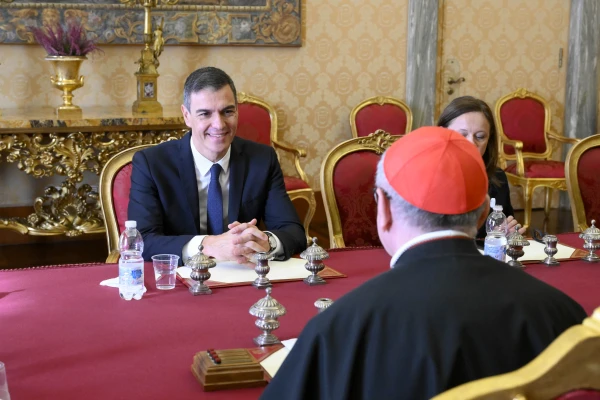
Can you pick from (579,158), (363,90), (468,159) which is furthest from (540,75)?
(468,159)

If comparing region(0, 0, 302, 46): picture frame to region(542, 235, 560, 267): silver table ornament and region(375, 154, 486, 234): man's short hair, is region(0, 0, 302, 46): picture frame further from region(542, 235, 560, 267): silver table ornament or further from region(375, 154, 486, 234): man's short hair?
region(375, 154, 486, 234): man's short hair

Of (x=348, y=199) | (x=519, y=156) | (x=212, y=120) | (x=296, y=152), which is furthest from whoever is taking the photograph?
(x=519, y=156)

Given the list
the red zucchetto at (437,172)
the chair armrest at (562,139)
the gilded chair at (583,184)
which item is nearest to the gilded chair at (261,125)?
the chair armrest at (562,139)

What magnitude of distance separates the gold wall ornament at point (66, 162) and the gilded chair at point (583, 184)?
2.52m

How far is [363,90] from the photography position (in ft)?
23.1

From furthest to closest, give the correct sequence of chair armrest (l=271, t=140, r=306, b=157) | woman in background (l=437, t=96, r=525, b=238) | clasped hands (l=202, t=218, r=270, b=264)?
chair armrest (l=271, t=140, r=306, b=157) < woman in background (l=437, t=96, r=525, b=238) < clasped hands (l=202, t=218, r=270, b=264)

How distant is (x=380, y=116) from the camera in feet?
22.4

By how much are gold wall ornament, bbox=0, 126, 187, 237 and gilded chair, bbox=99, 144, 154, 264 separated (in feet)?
6.36

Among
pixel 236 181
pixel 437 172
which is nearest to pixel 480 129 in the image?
pixel 236 181

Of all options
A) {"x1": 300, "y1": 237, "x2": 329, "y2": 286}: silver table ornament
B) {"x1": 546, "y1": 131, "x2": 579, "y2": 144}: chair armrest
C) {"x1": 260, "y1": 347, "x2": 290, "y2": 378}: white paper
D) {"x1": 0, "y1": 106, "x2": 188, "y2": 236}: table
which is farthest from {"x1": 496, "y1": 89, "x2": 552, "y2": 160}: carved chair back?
{"x1": 260, "y1": 347, "x2": 290, "y2": 378}: white paper

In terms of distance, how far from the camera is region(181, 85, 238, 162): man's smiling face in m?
3.32

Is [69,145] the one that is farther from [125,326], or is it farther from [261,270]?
[125,326]

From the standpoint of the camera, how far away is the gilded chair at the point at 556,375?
99 centimetres

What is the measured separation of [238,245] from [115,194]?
88 cm
